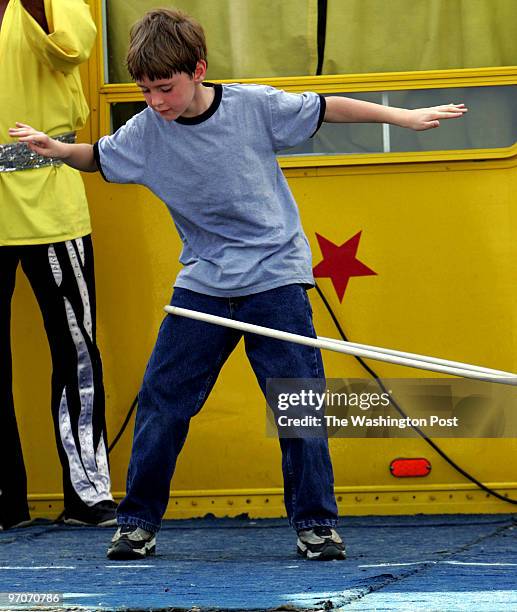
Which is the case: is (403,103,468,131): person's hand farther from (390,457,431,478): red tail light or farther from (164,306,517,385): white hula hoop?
(390,457,431,478): red tail light

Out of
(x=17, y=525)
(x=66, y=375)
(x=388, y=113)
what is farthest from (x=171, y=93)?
(x=17, y=525)

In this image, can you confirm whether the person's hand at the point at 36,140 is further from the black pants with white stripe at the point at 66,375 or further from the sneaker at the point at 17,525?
the sneaker at the point at 17,525

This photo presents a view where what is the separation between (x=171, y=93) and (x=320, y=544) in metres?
1.26

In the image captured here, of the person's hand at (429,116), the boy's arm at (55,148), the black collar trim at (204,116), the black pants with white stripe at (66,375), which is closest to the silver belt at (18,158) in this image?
the black pants with white stripe at (66,375)

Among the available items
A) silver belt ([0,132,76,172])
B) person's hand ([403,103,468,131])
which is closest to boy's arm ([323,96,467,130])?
person's hand ([403,103,468,131])

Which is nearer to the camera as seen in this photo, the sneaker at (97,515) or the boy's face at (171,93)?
the boy's face at (171,93)

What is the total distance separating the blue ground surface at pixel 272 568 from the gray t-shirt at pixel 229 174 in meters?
0.77

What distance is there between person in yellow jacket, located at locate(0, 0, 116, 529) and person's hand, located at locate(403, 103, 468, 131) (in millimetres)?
1217

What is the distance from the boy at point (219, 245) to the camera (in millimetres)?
3574

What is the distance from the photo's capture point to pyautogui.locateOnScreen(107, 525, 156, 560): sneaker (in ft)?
11.8

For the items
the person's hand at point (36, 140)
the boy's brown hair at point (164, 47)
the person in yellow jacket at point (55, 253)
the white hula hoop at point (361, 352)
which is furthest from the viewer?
the person in yellow jacket at point (55, 253)

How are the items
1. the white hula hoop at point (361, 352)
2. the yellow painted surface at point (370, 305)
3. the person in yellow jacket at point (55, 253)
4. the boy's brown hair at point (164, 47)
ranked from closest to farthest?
the white hula hoop at point (361, 352)
the boy's brown hair at point (164, 47)
the person in yellow jacket at point (55, 253)
the yellow painted surface at point (370, 305)

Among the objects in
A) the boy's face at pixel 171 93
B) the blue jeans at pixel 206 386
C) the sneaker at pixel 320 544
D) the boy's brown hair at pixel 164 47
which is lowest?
the sneaker at pixel 320 544

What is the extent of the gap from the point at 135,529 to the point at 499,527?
3.94ft
